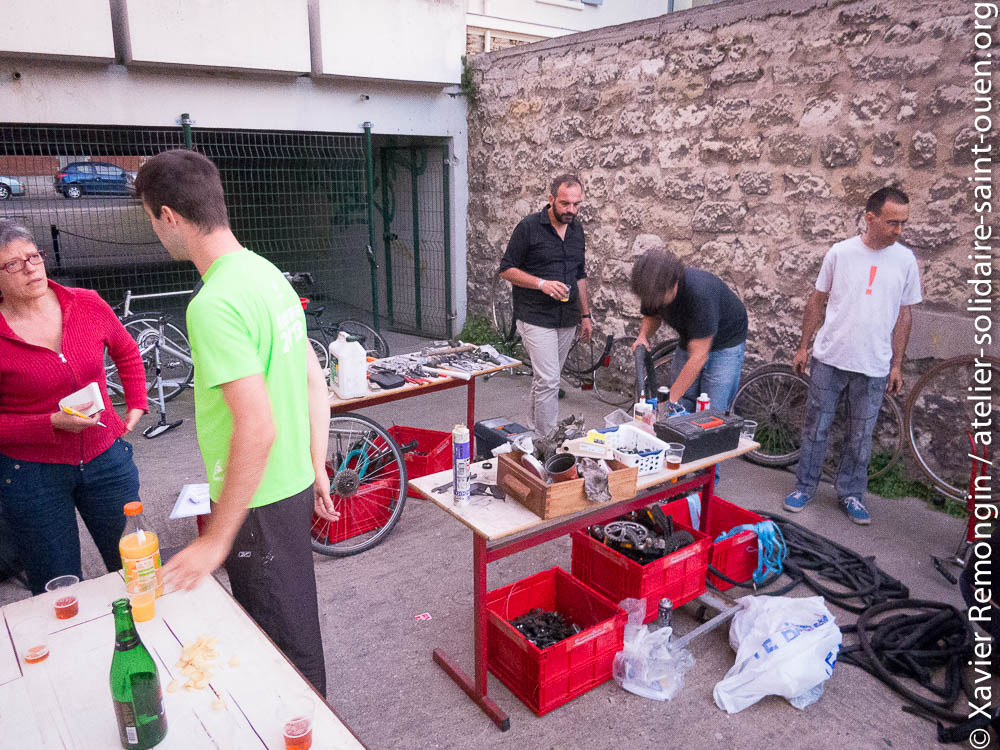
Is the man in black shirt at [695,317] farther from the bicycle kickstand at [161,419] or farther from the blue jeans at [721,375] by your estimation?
the bicycle kickstand at [161,419]

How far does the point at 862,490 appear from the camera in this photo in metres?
4.42

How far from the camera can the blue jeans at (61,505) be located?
8.11 feet

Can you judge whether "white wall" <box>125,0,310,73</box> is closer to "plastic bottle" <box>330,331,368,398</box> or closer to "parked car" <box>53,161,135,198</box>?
"parked car" <box>53,161,135,198</box>

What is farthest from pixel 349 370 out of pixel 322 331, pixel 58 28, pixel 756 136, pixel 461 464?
pixel 58 28

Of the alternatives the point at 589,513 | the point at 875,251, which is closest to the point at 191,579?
the point at 589,513

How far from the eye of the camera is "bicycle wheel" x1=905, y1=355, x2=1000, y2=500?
4289mm

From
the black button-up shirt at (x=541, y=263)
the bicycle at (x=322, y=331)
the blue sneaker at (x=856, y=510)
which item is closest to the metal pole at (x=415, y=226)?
the bicycle at (x=322, y=331)

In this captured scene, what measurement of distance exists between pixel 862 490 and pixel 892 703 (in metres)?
1.81

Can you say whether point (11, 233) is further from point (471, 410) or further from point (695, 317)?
point (695, 317)

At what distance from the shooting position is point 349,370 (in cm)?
387

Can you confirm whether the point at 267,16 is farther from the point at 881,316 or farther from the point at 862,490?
the point at 862,490

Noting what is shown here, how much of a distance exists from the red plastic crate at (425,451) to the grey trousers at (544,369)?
72 centimetres

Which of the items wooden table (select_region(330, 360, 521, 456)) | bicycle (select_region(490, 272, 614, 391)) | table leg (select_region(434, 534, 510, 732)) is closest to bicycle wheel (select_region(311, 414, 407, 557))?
wooden table (select_region(330, 360, 521, 456))

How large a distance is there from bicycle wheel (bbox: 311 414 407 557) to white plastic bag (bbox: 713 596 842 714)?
2.05 m
